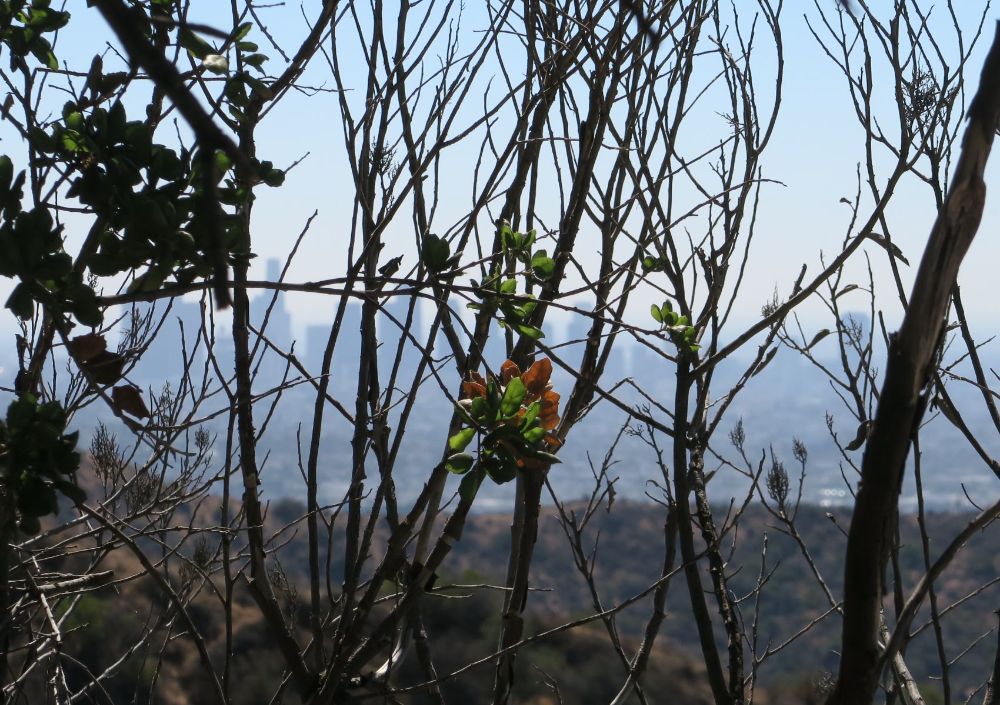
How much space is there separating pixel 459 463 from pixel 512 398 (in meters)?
0.10

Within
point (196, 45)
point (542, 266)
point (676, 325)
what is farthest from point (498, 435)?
→ point (196, 45)

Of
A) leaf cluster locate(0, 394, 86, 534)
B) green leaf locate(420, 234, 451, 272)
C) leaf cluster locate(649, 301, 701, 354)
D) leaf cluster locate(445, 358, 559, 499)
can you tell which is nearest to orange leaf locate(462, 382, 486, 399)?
leaf cluster locate(445, 358, 559, 499)

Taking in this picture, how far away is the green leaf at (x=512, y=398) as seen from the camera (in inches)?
41.9

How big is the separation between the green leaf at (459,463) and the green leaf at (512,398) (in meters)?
0.07

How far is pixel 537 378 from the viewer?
1.17 meters

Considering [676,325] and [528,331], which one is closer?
[528,331]

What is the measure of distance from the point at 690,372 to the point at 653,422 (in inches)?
6.0

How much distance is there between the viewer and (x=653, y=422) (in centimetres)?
148

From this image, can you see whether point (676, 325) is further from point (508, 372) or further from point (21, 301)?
point (21, 301)

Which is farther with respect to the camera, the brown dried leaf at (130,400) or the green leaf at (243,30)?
the green leaf at (243,30)

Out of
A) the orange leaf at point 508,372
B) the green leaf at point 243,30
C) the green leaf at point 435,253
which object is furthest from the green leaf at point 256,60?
the orange leaf at point 508,372

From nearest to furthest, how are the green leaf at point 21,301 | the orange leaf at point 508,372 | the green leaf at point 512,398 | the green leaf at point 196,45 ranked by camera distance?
the green leaf at point 21,301 < the green leaf at point 512,398 < the orange leaf at point 508,372 < the green leaf at point 196,45

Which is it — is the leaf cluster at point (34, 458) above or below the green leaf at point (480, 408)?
below

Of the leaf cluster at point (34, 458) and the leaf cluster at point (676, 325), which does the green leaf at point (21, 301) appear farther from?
the leaf cluster at point (676, 325)
